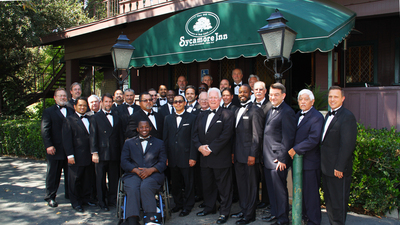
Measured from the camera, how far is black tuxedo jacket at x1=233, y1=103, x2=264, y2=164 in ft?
15.2

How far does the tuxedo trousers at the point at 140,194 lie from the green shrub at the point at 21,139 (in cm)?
660

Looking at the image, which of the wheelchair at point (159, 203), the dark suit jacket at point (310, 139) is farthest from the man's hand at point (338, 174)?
the wheelchair at point (159, 203)

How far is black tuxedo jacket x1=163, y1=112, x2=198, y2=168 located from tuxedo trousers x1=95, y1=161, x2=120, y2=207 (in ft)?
3.66

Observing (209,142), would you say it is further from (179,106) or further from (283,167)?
(283,167)

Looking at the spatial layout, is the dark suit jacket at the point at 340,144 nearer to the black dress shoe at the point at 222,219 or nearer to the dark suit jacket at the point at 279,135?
the dark suit jacket at the point at 279,135

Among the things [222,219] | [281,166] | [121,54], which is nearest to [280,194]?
[281,166]

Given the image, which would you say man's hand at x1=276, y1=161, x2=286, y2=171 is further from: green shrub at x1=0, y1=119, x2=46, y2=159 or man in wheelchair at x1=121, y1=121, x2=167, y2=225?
green shrub at x1=0, y1=119, x2=46, y2=159

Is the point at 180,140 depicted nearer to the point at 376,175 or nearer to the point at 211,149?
the point at 211,149

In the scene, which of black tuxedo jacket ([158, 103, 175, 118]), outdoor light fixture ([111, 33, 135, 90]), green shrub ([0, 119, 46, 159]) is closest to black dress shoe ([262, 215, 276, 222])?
black tuxedo jacket ([158, 103, 175, 118])

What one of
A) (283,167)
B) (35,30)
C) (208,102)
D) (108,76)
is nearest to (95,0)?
(108,76)

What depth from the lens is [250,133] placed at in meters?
4.72

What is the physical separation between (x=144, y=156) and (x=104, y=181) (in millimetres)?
1168

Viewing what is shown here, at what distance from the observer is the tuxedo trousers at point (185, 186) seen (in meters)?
5.21

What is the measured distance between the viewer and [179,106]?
5297mm
